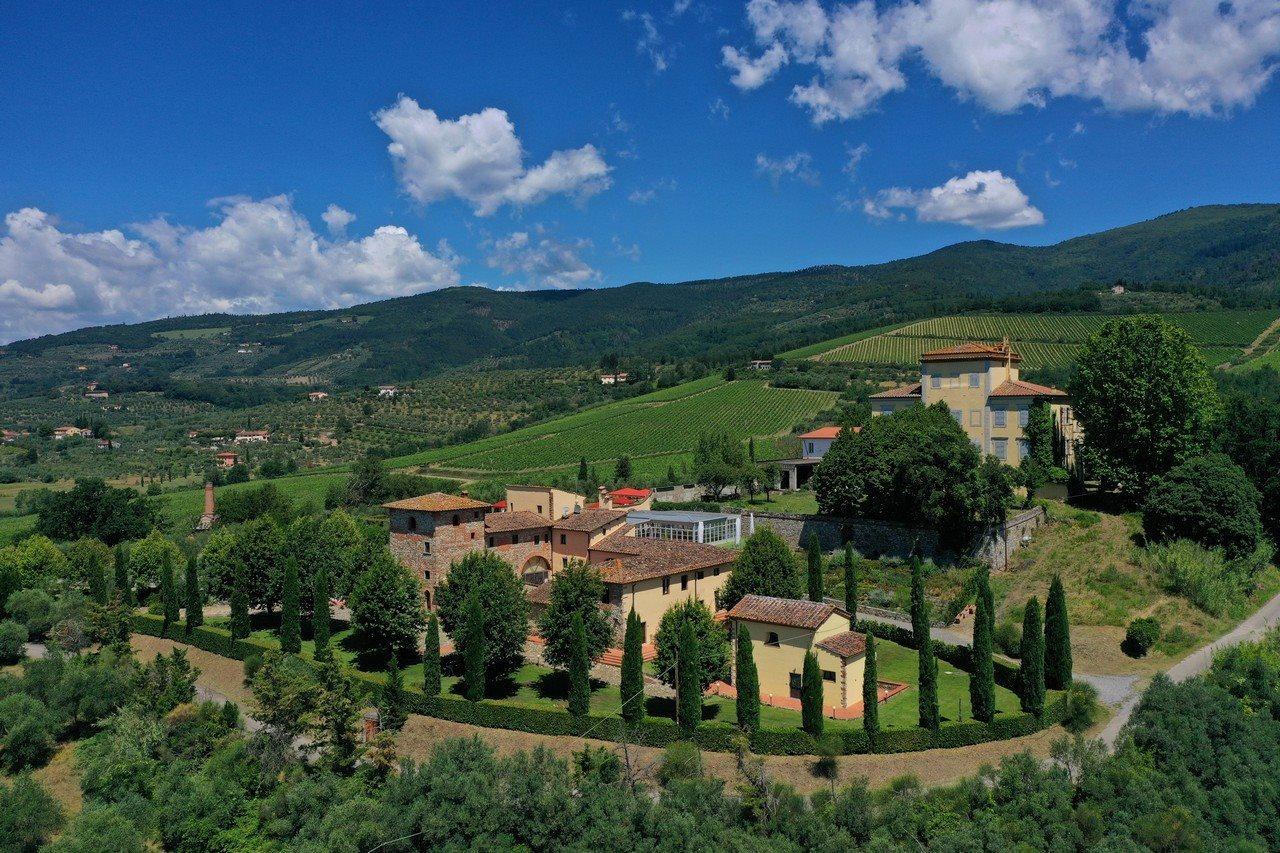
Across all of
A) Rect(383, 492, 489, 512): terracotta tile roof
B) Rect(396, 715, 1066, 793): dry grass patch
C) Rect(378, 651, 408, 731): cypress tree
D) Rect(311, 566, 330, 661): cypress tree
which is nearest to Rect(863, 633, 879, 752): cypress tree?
Rect(396, 715, 1066, 793): dry grass patch

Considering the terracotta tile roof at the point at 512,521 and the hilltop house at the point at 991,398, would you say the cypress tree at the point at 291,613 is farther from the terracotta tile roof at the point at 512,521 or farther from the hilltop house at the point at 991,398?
the hilltop house at the point at 991,398

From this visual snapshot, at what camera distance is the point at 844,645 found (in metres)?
29.7

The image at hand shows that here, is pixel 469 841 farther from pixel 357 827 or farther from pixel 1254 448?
pixel 1254 448

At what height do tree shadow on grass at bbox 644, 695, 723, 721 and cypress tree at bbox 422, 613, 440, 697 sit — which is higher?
cypress tree at bbox 422, 613, 440, 697

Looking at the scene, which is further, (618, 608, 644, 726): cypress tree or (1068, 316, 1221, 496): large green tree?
(1068, 316, 1221, 496): large green tree

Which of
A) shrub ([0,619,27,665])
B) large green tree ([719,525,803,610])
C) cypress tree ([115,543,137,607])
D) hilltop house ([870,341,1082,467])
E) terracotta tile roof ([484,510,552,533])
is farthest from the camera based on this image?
hilltop house ([870,341,1082,467])

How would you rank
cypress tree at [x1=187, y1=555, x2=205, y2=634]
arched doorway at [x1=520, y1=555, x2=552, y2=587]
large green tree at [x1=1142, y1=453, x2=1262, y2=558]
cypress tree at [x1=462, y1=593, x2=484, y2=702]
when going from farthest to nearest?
1. cypress tree at [x1=187, y1=555, x2=205, y2=634]
2. arched doorway at [x1=520, y1=555, x2=552, y2=587]
3. large green tree at [x1=1142, y1=453, x2=1262, y2=558]
4. cypress tree at [x1=462, y1=593, x2=484, y2=702]

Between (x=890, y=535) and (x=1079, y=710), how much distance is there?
15.9 meters

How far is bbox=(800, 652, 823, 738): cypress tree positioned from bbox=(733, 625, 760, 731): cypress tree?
1.59 meters

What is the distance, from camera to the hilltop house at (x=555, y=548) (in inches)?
1398

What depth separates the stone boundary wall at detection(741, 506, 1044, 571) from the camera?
39.6 m

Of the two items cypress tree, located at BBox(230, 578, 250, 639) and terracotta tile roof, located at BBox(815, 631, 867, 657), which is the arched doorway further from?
terracotta tile roof, located at BBox(815, 631, 867, 657)

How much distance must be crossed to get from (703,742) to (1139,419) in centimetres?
2817

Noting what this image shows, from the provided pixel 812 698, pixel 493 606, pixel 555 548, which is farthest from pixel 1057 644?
pixel 555 548
